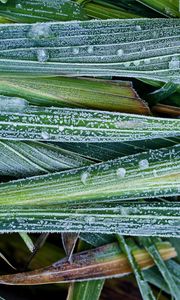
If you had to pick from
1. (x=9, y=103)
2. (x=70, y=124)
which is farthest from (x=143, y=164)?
(x=9, y=103)

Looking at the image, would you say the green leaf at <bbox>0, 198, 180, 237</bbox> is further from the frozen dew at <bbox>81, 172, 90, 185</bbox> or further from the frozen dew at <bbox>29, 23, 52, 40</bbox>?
the frozen dew at <bbox>29, 23, 52, 40</bbox>

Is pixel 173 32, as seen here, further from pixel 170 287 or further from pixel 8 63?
pixel 170 287

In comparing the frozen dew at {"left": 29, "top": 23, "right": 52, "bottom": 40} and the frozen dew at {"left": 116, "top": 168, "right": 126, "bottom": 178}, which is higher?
the frozen dew at {"left": 29, "top": 23, "right": 52, "bottom": 40}

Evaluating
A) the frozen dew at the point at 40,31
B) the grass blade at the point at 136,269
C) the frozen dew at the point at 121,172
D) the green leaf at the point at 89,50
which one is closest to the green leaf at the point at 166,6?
the green leaf at the point at 89,50

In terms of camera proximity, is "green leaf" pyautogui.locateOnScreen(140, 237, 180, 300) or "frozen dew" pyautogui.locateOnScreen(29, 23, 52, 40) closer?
"frozen dew" pyautogui.locateOnScreen(29, 23, 52, 40)

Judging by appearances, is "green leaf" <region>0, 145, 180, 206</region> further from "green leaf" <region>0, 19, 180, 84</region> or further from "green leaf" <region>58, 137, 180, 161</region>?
"green leaf" <region>0, 19, 180, 84</region>

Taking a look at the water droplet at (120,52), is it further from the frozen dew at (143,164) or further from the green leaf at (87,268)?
the green leaf at (87,268)

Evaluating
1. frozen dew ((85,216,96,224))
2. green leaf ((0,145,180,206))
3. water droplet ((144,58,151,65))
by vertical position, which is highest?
water droplet ((144,58,151,65))

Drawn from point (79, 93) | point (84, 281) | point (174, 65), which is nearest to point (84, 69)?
point (79, 93)

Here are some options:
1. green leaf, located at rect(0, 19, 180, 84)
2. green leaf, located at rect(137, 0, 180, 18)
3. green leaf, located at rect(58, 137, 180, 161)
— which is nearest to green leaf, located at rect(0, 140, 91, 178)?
green leaf, located at rect(58, 137, 180, 161)
